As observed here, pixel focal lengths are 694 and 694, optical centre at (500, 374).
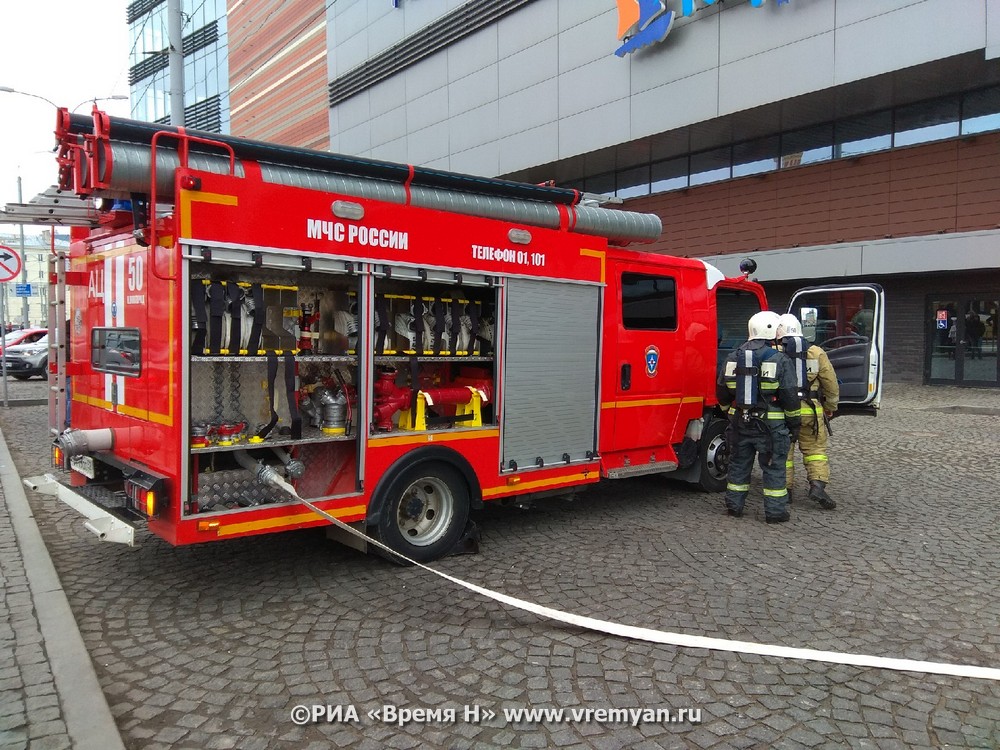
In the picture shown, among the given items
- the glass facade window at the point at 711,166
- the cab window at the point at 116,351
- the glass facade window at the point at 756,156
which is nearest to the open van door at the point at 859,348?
the cab window at the point at 116,351

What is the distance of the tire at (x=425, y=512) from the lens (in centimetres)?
469

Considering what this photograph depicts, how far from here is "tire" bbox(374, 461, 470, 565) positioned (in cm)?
469

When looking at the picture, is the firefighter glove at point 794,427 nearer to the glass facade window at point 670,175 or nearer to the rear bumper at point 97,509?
the rear bumper at point 97,509

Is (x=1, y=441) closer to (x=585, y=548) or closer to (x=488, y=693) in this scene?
(x=585, y=548)

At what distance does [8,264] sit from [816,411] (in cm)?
1282

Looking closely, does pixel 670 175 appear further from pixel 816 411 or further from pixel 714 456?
pixel 816 411

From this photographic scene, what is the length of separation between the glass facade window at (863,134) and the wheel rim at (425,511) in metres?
15.4

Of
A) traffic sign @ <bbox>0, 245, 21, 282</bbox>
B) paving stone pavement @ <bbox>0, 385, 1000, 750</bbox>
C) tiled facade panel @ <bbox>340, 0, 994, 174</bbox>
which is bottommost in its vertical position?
paving stone pavement @ <bbox>0, 385, 1000, 750</bbox>

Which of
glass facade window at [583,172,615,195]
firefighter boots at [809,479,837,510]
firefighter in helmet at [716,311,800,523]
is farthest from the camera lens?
glass facade window at [583,172,615,195]

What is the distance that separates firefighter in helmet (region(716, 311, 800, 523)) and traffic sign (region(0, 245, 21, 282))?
11849 mm

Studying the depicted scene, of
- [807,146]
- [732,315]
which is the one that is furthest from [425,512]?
[807,146]

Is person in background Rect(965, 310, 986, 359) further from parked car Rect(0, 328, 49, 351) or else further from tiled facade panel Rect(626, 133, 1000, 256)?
parked car Rect(0, 328, 49, 351)

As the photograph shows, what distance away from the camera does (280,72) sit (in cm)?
3359

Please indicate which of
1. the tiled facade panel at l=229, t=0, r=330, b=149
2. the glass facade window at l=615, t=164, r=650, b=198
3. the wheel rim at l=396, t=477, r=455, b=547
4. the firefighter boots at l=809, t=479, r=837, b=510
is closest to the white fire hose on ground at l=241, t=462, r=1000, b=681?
the wheel rim at l=396, t=477, r=455, b=547
